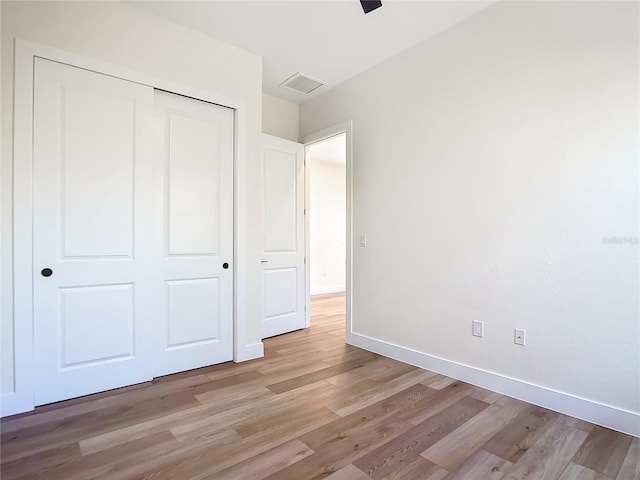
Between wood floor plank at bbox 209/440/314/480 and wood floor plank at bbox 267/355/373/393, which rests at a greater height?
wood floor plank at bbox 209/440/314/480

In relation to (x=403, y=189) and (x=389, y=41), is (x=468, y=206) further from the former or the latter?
(x=389, y=41)

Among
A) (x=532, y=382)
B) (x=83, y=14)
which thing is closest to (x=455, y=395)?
(x=532, y=382)

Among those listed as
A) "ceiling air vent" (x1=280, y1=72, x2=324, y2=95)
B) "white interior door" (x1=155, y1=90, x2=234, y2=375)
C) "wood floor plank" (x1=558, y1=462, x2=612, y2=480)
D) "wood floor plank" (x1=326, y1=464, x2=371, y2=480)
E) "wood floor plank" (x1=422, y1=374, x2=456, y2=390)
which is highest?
"ceiling air vent" (x1=280, y1=72, x2=324, y2=95)

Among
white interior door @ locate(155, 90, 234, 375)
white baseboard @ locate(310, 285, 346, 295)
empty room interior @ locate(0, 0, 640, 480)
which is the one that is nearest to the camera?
empty room interior @ locate(0, 0, 640, 480)

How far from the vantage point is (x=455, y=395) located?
95.8 inches

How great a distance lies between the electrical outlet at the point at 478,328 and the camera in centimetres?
258

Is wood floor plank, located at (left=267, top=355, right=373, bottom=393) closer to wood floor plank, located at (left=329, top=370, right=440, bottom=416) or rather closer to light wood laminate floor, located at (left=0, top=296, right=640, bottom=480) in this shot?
light wood laminate floor, located at (left=0, top=296, right=640, bottom=480)

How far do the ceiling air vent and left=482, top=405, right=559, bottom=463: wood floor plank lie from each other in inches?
137

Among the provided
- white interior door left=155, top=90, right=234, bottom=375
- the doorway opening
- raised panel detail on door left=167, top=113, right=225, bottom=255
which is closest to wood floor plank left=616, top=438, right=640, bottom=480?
white interior door left=155, top=90, right=234, bottom=375

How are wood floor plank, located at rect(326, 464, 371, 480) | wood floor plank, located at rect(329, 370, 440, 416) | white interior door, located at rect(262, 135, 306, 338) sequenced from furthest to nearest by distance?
white interior door, located at rect(262, 135, 306, 338), wood floor plank, located at rect(329, 370, 440, 416), wood floor plank, located at rect(326, 464, 371, 480)

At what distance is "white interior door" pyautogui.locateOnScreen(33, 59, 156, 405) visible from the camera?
88.0 inches

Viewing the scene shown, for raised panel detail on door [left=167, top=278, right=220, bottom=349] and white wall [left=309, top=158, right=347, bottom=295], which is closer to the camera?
raised panel detail on door [left=167, top=278, right=220, bottom=349]

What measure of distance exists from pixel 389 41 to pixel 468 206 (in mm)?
1618

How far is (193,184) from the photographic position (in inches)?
114
